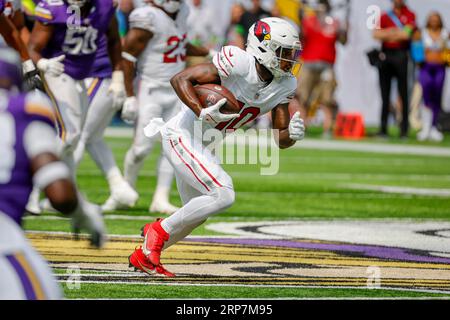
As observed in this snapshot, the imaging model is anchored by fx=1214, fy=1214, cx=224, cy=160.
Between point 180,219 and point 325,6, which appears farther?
point 325,6


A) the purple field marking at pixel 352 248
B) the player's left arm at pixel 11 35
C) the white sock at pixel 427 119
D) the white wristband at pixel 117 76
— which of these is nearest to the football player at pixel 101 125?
the white wristband at pixel 117 76

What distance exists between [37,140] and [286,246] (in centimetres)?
465

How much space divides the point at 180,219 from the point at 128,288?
69 cm

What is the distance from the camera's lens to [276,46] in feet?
24.5

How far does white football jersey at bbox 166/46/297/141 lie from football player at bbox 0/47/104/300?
10.3ft

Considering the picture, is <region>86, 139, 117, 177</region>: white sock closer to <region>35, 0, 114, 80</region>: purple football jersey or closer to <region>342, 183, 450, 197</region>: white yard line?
<region>35, 0, 114, 80</region>: purple football jersey

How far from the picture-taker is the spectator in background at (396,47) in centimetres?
2066

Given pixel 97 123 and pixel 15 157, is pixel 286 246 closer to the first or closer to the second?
pixel 97 123

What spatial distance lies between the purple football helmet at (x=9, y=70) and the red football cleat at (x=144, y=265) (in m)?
2.91

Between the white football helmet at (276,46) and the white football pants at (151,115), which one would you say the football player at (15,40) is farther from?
the white football helmet at (276,46)
